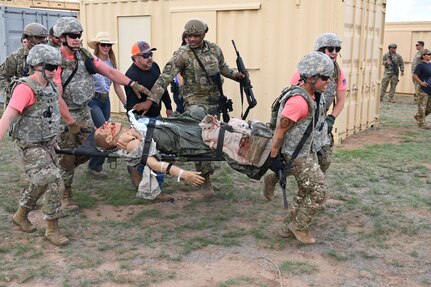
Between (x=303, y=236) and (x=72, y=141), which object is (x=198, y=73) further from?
(x=303, y=236)

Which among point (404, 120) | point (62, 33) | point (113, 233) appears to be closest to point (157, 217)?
point (113, 233)

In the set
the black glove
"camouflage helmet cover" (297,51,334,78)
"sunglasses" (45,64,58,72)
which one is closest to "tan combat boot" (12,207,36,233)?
"sunglasses" (45,64,58,72)

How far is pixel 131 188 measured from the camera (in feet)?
20.0

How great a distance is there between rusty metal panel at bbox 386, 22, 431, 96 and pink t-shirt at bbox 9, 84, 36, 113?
52.6 feet

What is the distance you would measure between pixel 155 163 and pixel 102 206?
1.53 meters

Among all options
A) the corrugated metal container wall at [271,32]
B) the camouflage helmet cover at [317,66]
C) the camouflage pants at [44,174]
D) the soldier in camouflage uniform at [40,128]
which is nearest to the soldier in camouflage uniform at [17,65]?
the soldier in camouflage uniform at [40,128]

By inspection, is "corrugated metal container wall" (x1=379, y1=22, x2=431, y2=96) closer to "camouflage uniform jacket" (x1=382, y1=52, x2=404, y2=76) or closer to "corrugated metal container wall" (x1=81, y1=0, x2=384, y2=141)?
"camouflage uniform jacket" (x1=382, y1=52, x2=404, y2=76)

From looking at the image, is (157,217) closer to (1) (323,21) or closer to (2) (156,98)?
(2) (156,98)

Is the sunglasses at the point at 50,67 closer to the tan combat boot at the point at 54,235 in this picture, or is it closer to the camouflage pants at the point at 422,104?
the tan combat boot at the point at 54,235

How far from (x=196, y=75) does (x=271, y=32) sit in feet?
12.5

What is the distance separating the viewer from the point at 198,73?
18.0 ft

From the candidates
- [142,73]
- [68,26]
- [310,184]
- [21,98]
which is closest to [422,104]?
[142,73]

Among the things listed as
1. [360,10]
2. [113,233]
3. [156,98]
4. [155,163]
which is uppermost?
[360,10]

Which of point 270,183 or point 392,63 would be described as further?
point 392,63
